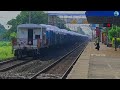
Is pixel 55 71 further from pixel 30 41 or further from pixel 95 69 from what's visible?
pixel 30 41

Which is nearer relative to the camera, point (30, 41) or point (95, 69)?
point (95, 69)

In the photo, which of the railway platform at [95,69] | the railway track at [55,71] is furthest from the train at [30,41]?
the railway track at [55,71]

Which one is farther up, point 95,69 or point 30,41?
point 30,41

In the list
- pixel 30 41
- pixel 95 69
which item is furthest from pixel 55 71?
pixel 30 41

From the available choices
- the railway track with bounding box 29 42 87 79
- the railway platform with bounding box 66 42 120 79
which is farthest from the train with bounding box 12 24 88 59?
the railway track with bounding box 29 42 87 79

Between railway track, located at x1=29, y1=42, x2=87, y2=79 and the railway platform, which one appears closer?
the railway platform

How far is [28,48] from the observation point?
3089cm

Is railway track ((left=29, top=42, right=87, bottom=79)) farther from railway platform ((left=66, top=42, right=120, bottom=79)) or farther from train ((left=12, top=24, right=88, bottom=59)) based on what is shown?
train ((left=12, top=24, right=88, bottom=59))
